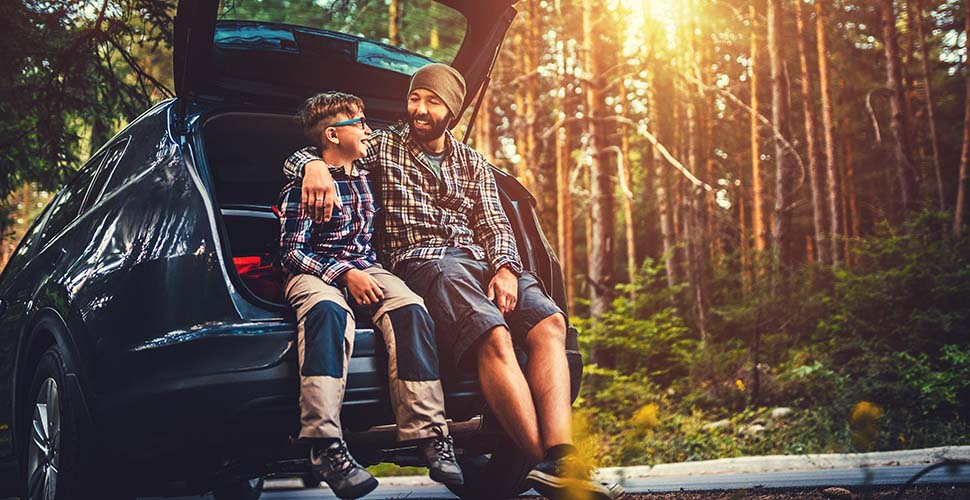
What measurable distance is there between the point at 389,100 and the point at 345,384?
1.74 meters

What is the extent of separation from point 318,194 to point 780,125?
14694 millimetres

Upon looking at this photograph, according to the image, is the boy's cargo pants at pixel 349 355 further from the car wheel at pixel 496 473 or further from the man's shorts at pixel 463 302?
the car wheel at pixel 496 473

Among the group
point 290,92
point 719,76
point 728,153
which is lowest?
point 290,92

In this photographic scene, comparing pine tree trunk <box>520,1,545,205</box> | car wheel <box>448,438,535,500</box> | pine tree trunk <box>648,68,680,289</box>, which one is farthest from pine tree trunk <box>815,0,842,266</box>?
car wheel <box>448,438,535,500</box>

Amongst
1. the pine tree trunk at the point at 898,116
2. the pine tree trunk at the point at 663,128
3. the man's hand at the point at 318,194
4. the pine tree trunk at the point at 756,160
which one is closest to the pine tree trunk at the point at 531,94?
the pine tree trunk at the point at 663,128

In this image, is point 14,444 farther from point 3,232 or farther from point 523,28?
point 523,28

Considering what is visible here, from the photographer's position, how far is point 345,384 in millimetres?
3135

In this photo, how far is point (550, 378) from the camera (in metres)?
3.54

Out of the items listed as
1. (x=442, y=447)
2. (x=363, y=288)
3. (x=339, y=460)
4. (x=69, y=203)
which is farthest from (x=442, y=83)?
(x=69, y=203)

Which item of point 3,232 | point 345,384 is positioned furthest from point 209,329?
point 3,232

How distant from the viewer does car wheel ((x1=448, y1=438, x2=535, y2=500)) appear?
4.03 metres

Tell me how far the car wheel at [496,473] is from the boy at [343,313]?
31.3 inches

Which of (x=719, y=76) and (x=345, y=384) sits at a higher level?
(x=719, y=76)

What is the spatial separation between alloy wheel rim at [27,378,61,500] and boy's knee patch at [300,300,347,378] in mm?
1062
